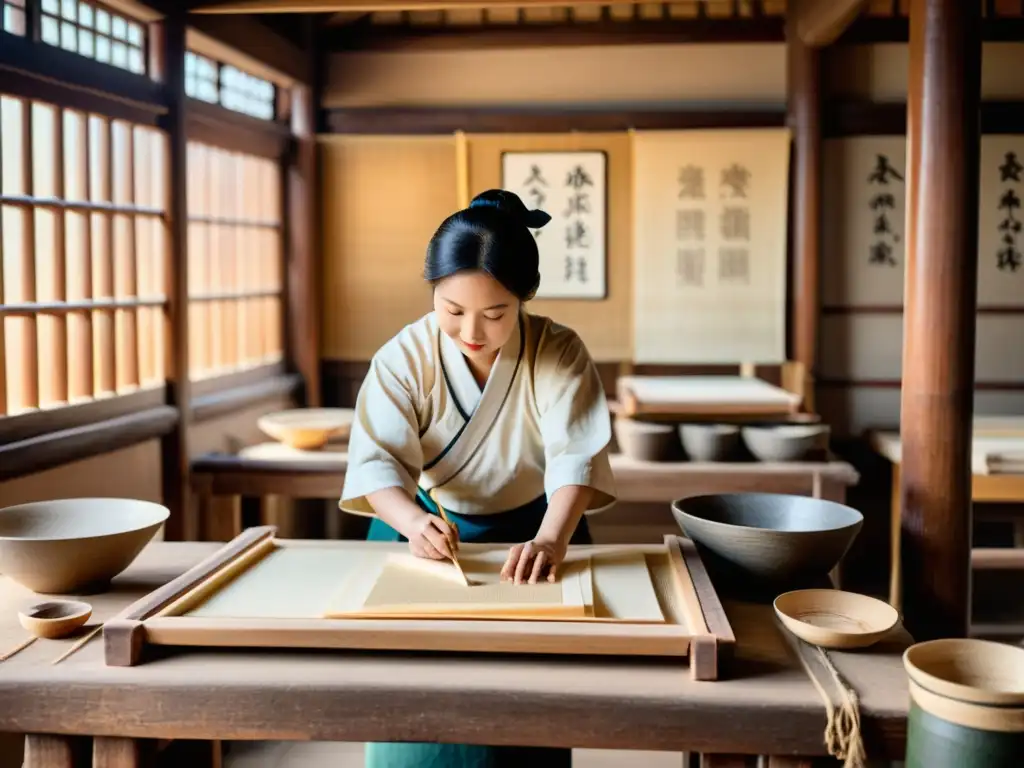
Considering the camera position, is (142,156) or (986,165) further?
(986,165)

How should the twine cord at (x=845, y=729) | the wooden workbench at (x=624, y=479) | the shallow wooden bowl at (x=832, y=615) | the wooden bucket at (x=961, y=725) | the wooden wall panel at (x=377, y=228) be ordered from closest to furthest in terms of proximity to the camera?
1. the wooden bucket at (x=961, y=725)
2. the twine cord at (x=845, y=729)
3. the shallow wooden bowl at (x=832, y=615)
4. the wooden workbench at (x=624, y=479)
5. the wooden wall panel at (x=377, y=228)

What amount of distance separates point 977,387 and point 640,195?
2087 millimetres

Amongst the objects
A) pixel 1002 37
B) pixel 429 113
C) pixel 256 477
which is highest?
pixel 1002 37

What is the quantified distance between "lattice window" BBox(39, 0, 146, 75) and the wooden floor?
2549 mm

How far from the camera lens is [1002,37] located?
5.21 m

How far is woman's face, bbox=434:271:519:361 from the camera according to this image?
6.71 feet

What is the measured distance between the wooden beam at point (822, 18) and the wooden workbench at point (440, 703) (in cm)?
350

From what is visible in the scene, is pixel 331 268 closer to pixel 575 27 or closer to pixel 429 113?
pixel 429 113

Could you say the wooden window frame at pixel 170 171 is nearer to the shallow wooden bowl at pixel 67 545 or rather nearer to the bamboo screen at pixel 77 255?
the bamboo screen at pixel 77 255

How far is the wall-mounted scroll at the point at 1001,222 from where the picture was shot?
17.1 feet

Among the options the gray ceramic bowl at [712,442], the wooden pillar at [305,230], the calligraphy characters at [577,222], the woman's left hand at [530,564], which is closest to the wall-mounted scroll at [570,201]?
the calligraphy characters at [577,222]

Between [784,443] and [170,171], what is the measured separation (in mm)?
2730

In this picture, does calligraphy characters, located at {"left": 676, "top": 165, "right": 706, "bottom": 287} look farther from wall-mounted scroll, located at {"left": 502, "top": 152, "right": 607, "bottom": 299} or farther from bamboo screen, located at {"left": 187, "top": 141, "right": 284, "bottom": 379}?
bamboo screen, located at {"left": 187, "top": 141, "right": 284, "bottom": 379}

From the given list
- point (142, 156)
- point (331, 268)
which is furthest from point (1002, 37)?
point (142, 156)
